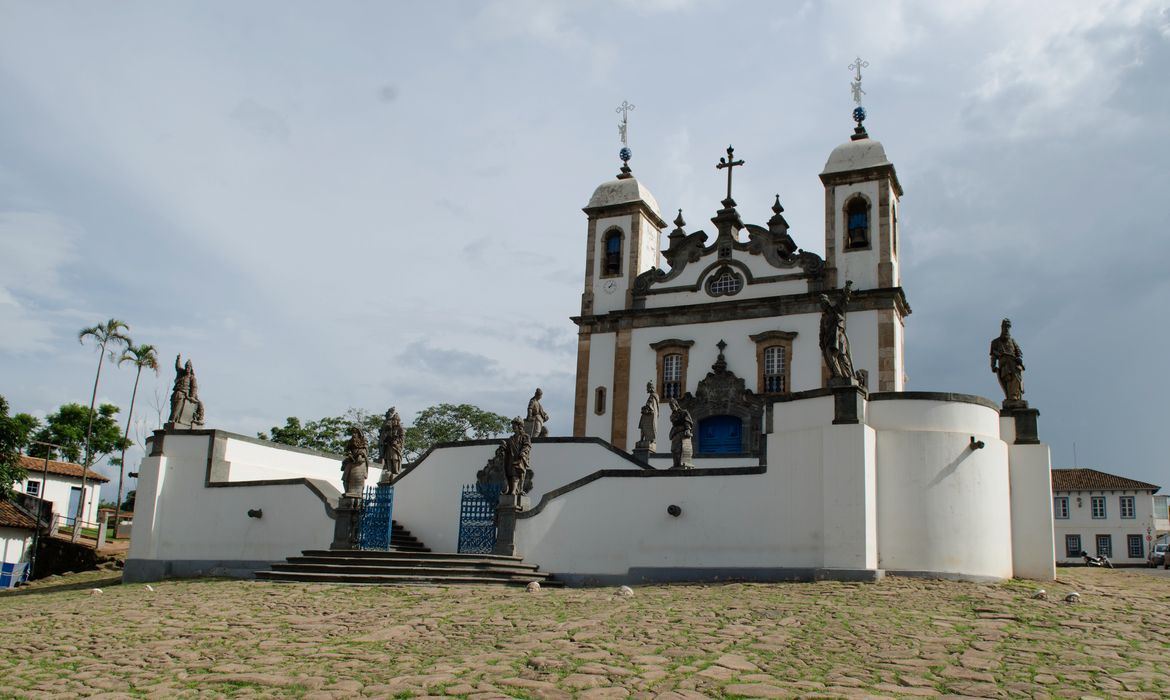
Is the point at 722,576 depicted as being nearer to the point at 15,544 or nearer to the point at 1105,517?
the point at 15,544

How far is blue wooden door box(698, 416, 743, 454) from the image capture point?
92.7 ft

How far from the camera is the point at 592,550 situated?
1825cm

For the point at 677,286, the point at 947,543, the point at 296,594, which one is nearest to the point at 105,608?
the point at 296,594

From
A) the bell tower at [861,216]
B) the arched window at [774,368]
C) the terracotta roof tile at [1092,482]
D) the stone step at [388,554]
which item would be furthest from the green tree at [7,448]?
the terracotta roof tile at [1092,482]

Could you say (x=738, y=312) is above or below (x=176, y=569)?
above

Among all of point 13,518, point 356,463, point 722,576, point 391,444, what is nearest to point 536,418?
point 391,444

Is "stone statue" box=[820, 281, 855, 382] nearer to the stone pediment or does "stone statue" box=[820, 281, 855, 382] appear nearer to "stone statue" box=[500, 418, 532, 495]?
"stone statue" box=[500, 418, 532, 495]

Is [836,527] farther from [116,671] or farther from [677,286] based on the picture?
[677,286]

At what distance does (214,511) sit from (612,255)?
1552 centimetres

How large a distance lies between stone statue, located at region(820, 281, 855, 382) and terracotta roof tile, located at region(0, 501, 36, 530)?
30391mm

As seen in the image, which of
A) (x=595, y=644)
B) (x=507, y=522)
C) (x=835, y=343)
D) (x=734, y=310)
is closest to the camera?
(x=595, y=644)

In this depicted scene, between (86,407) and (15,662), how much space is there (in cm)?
4694

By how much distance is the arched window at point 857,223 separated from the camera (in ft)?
96.6

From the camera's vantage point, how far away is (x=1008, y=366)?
18.9 m
